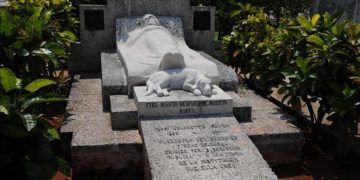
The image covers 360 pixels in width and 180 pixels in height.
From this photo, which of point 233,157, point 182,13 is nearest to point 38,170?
point 233,157

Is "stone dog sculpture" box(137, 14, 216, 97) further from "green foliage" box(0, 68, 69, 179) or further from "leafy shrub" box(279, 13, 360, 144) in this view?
"green foliage" box(0, 68, 69, 179)

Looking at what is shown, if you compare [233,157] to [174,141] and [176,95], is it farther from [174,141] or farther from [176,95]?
[176,95]

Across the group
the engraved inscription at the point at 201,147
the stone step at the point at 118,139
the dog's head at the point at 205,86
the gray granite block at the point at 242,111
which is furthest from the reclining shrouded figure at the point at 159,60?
the stone step at the point at 118,139

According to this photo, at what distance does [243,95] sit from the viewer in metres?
6.48

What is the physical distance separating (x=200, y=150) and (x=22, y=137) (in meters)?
1.73

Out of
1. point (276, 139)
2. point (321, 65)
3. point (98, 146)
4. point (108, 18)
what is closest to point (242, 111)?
point (276, 139)

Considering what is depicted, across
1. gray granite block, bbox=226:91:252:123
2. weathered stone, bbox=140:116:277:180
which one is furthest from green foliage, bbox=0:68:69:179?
gray granite block, bbox=226:91:252:123

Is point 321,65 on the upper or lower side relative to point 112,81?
upper

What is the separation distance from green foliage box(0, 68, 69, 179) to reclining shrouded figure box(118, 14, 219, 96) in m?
1.81

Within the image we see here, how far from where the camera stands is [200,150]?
401 cm

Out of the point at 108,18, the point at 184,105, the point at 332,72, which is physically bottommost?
the point at 184,105

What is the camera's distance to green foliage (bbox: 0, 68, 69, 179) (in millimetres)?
3002

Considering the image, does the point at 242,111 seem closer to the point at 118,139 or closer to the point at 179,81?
the point at 179,81

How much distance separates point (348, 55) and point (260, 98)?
195 centimetres
